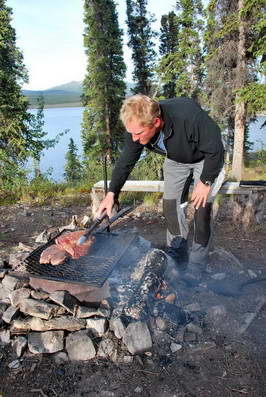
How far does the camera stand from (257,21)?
41.9 feet

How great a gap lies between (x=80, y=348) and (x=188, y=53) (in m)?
19.8

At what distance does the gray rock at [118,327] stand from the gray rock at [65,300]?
0.36 m

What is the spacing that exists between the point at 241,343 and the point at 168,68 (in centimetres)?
2012

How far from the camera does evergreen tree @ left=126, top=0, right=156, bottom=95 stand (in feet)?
70.6

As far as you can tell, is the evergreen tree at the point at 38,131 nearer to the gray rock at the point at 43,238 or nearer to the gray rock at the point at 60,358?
the gray rock at the point at 43,238

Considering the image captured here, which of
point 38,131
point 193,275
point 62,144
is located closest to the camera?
point 193,275

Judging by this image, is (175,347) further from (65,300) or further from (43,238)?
(43,238)

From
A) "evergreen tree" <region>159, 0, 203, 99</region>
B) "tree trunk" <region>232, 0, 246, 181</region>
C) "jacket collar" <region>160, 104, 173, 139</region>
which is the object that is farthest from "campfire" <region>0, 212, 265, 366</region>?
"evergreen tree" <region>159, 0, 203, 99</region>

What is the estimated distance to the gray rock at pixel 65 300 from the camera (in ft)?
8.32

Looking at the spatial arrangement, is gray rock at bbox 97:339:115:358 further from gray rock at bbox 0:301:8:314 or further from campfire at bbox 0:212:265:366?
gray rock at bbox 0:301:8:314

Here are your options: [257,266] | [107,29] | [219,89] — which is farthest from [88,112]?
[257,266]

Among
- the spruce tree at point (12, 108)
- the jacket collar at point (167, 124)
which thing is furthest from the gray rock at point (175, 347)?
the spruce tree at point (12, 108)

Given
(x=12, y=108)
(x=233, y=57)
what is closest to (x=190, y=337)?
(x=12, y=108)

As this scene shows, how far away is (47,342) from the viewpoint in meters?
2.40
